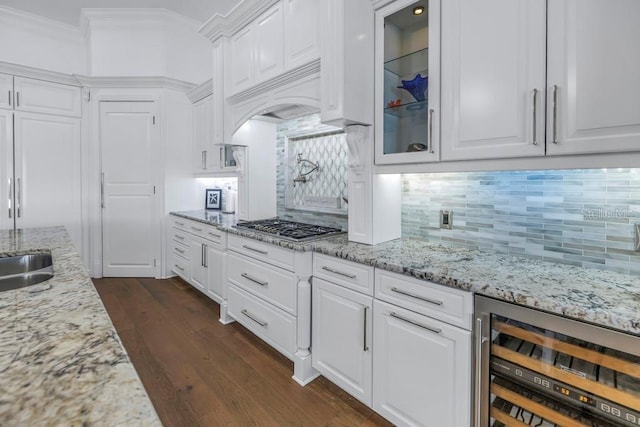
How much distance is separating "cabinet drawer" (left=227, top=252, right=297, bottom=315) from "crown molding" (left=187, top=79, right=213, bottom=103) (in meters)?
2.19

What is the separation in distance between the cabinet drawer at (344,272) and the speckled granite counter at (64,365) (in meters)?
1.20

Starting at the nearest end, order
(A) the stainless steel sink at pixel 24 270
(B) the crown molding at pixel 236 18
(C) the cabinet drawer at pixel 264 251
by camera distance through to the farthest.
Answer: (A) the stainless steel sink at pixel 24 270, (C) the cabinet drawer at pixel 264 251, (B) the crown molding at pixel 236 18

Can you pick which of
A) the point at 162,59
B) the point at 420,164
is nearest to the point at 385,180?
the point at 420,164

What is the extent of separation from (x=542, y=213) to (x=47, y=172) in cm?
495

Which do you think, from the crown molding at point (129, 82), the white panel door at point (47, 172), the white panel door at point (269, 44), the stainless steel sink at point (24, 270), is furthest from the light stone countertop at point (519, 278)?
the white panel door at point (47, 172)

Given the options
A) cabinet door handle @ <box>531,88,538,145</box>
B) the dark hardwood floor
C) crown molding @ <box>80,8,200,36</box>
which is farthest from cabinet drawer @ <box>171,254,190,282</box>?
cabinet door handle @ <box>531,88,538,145</box>

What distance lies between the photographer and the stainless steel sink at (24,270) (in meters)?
1.55

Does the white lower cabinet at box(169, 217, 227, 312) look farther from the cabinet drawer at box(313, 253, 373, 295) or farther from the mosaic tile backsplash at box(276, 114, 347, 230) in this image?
the cabinet drawer at box(313, 253, 373, 295)

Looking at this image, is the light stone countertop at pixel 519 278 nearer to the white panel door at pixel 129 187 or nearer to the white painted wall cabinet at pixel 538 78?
the white painted wall cabinet at pixel 538 78

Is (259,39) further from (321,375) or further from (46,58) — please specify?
(46,58)

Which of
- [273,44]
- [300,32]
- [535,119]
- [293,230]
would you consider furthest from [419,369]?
[273,44]

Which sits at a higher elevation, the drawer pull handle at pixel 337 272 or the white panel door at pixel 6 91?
the white panel door at pixel 6 91

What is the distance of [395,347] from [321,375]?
2.60 feet

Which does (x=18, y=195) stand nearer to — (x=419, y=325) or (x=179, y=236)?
(x=179, y=236)
